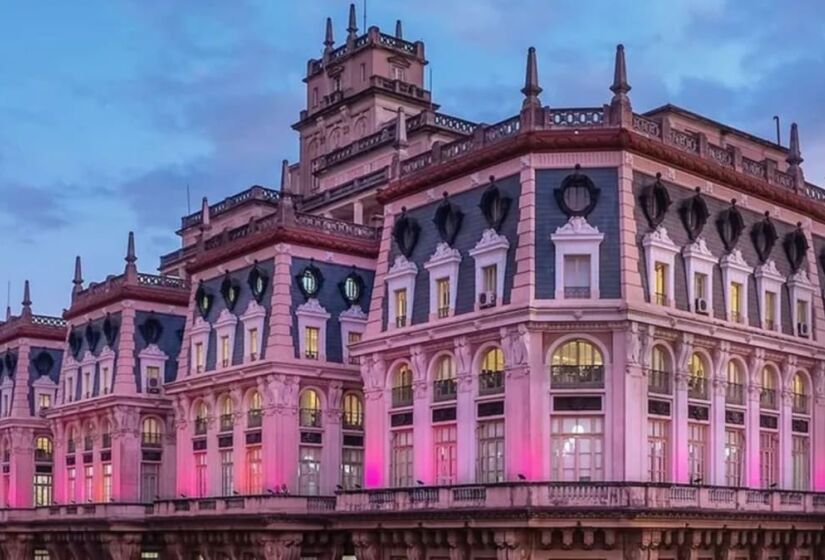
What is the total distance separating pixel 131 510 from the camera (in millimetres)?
75875

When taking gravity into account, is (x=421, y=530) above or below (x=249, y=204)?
below

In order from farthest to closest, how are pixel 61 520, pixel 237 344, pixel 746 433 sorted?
pixel 61 520 → pixel 237 344 → pixel 746 433

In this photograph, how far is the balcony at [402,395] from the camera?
192 feet

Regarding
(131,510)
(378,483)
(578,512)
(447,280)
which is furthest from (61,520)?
(578,512)

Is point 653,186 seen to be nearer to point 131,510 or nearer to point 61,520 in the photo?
point 131,510

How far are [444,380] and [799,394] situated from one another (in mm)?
16892

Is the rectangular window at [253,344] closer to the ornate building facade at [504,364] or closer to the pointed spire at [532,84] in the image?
the ornate building facade at [504,364]

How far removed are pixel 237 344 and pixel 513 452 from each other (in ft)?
71.4

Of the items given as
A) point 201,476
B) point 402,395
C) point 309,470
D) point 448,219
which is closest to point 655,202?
point 448,219

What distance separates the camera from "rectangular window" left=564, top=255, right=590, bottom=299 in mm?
51750

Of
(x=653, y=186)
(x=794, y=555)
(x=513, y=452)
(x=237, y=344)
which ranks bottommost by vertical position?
(x=794, y=555)

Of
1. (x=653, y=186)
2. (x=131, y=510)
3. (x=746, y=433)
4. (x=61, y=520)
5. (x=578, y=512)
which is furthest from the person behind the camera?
(x=61, y=520)

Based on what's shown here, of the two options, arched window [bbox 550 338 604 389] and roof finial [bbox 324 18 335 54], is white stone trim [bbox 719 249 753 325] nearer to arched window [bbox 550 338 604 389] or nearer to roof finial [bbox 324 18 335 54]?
arched window [bbox 550 338 604 389]

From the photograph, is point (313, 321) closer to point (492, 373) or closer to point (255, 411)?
point (255, 411)
